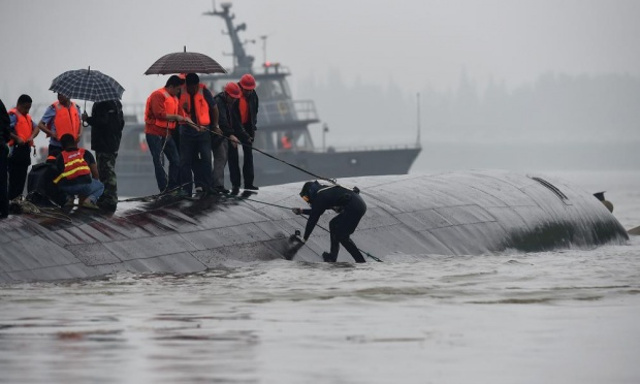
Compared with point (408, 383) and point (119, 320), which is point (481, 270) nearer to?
point (119, 320)

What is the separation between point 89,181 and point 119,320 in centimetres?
499

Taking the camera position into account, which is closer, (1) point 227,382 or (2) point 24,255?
(1) point 227,382

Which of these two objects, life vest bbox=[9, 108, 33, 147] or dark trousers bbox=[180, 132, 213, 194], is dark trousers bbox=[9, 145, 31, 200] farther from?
dark trousers bbox=[180, 132, 213, 194]

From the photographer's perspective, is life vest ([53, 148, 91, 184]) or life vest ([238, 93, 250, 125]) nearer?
life vest ([53, 148, 91, 184])

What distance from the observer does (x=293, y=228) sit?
23.9 m

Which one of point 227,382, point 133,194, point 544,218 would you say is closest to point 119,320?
point 227,382

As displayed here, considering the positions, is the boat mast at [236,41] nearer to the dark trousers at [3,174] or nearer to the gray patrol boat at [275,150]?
the gray patrol boat at [275,150]

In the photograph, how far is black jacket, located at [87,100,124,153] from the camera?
76.1 feet

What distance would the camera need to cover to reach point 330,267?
22.8 metres

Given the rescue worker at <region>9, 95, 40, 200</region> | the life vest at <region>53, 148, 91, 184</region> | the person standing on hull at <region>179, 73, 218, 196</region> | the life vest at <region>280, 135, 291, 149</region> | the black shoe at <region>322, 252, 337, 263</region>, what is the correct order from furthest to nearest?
the life vest at <region>280, 135, 291, 149</region>
the person standing on hull at <region>179, 73, 218, 196</region>
the black shoe at <region>322, 252, 337, 263</region>
the rescue worker at <region>9, 95, 40, 200</region>
the life vest at <region>53, 148, 91, 184</region>

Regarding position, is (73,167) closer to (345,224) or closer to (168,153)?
(168,153)

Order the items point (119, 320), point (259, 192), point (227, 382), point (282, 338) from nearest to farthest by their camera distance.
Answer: point (227, 382), point (282, 338), point (119, 320), point (259, 192)

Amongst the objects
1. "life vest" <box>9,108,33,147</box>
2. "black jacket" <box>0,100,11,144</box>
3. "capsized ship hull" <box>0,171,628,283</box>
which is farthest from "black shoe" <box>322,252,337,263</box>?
"black jacket" <box>0,100,11,144</box>

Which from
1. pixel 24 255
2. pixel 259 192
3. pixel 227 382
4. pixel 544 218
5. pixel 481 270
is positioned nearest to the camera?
pixel 227 382
